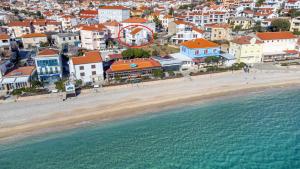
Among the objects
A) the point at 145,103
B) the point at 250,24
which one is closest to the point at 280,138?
the point at 145,103

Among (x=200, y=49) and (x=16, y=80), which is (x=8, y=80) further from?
(x=200, y=49)

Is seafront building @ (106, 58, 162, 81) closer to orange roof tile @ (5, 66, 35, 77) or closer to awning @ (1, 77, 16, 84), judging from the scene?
orange roof tile @ (5, 66, 35, 77)

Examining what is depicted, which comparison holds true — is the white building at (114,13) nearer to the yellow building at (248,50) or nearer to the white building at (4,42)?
the white building at (4,42)

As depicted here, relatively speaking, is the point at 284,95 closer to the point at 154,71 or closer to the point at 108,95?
the point at 154,71

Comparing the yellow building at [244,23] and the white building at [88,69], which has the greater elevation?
the yellow building at [244,23]

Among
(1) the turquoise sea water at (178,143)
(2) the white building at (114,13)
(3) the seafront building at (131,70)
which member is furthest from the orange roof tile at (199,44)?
(2) the white building at (114,13)

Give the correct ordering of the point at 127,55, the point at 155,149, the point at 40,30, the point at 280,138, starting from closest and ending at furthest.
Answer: the point at 155,149 < the point at 280,138 < the point at 127,55 < the point at 40,30

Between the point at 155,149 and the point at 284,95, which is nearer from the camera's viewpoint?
the point at 155,149
